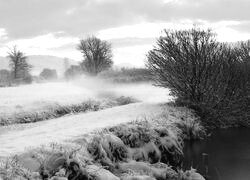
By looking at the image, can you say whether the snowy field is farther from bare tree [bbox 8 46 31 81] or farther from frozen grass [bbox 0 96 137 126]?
bare tree [bbox 8 46 31 81]

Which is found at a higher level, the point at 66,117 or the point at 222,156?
the point at 66,117

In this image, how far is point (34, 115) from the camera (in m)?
23.7

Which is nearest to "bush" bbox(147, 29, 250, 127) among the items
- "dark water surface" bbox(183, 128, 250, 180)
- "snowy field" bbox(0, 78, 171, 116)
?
"dark water surface" bbox(183, 128, 250, 180)

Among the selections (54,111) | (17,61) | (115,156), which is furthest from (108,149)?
(17,61)

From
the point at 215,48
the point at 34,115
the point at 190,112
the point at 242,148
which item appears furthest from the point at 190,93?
the point at 34,115

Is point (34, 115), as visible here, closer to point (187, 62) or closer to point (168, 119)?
point (168, 119)

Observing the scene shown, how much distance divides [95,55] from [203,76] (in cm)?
3931

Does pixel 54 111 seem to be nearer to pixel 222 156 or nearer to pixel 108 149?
pixel 222 156

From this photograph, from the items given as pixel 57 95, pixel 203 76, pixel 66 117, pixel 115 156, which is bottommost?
pixel 66 117

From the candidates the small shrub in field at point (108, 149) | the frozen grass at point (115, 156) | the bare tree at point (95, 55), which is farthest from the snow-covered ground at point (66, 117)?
the bare tree at point (95, 55)

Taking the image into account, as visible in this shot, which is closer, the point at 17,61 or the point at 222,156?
the point at 222,156

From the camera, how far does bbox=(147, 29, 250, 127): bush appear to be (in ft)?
76.0

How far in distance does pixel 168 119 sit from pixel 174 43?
6.15 m

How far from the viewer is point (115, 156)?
40.7ft
